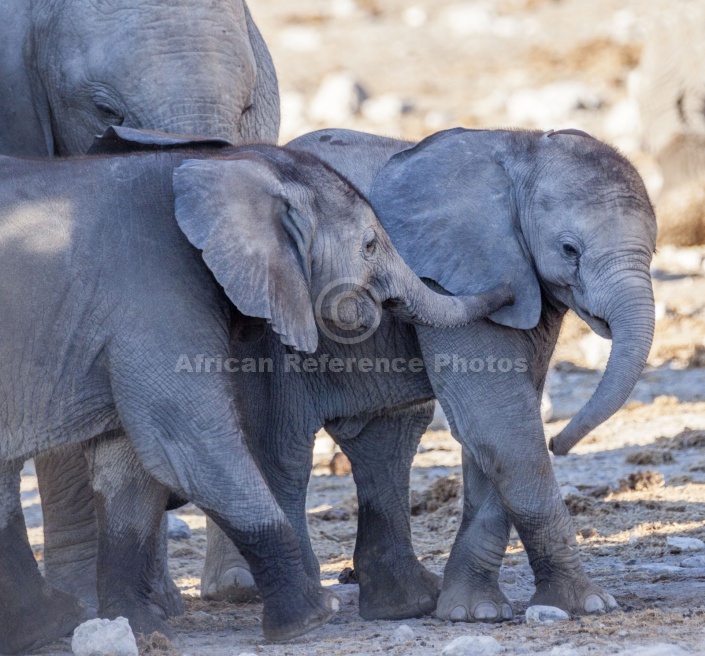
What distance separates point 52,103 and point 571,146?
1.78 metres

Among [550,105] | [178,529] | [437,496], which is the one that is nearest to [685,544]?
[437,496]

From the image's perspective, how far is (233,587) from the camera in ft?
18.0

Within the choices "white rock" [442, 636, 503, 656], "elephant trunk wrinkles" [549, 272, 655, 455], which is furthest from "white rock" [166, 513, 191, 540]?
"white rock" [442, 636, 503, 656]

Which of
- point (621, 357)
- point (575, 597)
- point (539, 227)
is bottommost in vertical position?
point (575, 597)

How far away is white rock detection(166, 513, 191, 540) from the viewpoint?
6496 millimetres

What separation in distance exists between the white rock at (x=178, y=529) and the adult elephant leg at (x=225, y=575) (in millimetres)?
903

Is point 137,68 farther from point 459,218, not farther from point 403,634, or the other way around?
point 403,634

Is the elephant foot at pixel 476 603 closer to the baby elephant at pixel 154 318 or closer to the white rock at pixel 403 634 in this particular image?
the white rock at pixel 403 634

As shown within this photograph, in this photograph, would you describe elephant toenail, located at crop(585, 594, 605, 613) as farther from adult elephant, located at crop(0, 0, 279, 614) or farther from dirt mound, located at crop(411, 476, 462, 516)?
dirt mound, located at crop(411, 476, 462, 516)

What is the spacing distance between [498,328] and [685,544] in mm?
1196

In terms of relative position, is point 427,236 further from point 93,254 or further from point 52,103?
point 52,103

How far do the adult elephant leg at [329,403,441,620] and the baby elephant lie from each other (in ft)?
1.86

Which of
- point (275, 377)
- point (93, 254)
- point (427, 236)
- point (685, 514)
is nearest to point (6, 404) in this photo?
point (93, 254)

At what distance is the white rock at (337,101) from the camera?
16.4m
